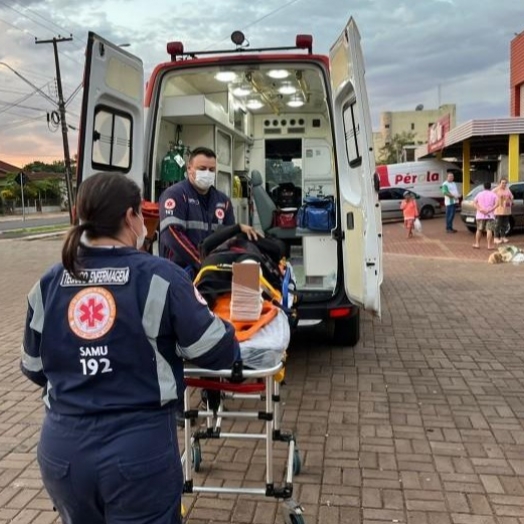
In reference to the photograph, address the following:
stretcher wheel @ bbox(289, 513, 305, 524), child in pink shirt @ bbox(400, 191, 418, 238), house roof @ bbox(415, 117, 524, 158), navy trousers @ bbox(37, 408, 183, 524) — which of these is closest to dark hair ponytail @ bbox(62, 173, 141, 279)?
navy trousers @ bbox(37, 408, 183, 524)

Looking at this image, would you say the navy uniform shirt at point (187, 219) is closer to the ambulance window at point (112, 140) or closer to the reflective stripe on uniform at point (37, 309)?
the ambulance window at point (112, 140)

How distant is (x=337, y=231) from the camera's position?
17.2ft

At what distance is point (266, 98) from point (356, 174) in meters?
4.10

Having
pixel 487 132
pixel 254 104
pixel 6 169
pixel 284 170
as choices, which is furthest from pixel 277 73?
pixel 6 169

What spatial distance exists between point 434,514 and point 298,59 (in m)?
3.78

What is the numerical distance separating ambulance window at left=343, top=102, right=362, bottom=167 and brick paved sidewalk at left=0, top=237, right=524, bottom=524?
6.18 ft

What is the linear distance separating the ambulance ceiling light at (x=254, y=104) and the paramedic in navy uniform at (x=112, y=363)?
7.31 metres

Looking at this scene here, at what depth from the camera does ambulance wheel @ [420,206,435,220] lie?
81.5ft

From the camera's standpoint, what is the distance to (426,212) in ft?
81.8

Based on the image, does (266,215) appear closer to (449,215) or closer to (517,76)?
(449,215)

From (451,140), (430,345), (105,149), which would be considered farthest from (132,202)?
(451,140)

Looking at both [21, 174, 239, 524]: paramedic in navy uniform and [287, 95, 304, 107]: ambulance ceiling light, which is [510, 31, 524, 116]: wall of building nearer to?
A: [287, 95, 304, 107]: ambulance ceiling light

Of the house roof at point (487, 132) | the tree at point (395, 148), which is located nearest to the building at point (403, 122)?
the tree at point (395, 148)

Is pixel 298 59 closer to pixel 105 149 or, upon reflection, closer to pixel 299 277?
pixel 105 149
